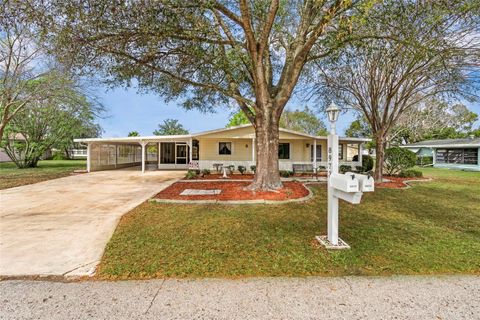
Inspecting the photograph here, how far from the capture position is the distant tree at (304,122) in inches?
1751

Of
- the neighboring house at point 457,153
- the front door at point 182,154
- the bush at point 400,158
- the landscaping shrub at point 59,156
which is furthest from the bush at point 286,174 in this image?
the landscaping shrub at point 59,156

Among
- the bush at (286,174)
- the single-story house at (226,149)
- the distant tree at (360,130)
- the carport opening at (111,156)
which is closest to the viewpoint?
the bush at (286,174)

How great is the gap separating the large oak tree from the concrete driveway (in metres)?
4.29

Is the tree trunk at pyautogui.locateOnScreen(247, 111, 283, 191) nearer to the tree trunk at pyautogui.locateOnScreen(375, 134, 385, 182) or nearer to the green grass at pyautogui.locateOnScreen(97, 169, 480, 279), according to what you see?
the green grass at pyautogui.locateOnScreen(97, 169, 480, 279)

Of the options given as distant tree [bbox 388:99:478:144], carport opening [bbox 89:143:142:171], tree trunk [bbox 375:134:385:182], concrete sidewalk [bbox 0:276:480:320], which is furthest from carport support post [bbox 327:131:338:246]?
distant tree [bbox 388:99:478:144]

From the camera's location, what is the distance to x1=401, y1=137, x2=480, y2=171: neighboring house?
22.0 meters

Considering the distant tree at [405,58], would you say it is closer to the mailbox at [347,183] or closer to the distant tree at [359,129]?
the mailbox at [347,183]

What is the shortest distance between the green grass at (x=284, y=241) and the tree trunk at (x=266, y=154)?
175 cm

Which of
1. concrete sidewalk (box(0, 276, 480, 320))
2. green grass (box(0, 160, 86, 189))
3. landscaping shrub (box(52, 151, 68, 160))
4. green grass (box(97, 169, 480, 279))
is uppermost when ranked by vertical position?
landscaping shrub (box(52, 151, 68, 160))

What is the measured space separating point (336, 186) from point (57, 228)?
5750 mm

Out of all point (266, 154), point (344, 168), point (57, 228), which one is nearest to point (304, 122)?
point (344, 168)

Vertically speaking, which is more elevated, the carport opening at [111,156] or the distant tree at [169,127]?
the distant tree at [169,127]

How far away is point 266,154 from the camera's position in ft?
28.9

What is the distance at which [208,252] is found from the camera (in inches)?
158
